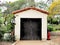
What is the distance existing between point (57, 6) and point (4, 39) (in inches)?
720

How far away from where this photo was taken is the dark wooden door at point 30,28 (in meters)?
23.8

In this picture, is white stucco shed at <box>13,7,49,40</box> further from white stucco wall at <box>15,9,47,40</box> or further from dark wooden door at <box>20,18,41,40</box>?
dark wooden door at <box>20,18,41,40</box>

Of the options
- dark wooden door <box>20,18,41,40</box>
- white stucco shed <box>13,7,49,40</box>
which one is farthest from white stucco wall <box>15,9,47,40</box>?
dark wooden door <box>20,18,41,40</box>

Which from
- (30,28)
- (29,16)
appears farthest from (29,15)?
(30,28)

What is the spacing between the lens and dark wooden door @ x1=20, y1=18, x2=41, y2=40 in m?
23.8

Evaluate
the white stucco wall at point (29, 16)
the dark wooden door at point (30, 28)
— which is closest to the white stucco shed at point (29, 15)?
the white stucco wall at point (29, 16)

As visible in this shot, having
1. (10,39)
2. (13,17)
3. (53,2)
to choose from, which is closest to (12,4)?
(53,2)

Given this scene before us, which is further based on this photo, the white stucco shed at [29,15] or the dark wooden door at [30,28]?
the dark wooden door at [30,28]

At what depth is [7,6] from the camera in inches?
1607

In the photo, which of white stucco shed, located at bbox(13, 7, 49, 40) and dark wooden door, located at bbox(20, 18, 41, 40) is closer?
white stucco shed, located at bbox(13, 7, 49, 40)

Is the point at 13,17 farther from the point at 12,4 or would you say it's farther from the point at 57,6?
Result: the point at 12,4

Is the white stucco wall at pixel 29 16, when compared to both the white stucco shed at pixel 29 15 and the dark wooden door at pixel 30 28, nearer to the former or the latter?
the white stucco shed at pixel 29 15

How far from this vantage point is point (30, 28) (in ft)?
78.9

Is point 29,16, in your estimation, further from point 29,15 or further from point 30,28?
point 30,28
